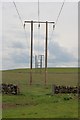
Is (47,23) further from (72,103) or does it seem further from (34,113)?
(34,113)

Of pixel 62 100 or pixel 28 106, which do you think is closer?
pixel 28 106

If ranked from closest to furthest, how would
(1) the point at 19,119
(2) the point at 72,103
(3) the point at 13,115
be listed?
(1) the point at 19,119 < (3) the point at 13,115 < (2) the point at 72,103

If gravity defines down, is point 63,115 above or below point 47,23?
below

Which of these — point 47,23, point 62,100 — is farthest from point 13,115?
point 47,23

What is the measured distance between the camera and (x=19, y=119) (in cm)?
1948

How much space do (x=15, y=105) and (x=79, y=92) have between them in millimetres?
11208

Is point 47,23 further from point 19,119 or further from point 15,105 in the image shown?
point 19,119

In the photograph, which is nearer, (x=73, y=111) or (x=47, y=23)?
(x=73, y=111)

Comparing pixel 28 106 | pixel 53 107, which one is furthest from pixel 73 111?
pixel 28 106

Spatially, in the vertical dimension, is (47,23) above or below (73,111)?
above

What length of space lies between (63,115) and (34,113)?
185 centimetres

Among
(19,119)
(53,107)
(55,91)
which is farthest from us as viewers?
(55,91)

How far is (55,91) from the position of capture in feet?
118

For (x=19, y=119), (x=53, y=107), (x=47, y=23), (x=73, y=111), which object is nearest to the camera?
(x=19, y=119)
